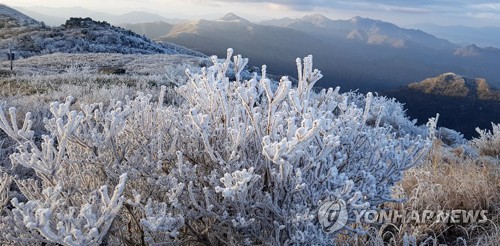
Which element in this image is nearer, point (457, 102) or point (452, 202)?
point (452, 202)

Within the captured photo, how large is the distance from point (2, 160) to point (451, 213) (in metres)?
4.10

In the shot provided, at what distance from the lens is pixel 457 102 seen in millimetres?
100625

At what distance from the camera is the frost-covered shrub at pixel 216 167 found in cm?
231

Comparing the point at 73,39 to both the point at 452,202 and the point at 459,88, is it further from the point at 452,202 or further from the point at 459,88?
the point at 459,88

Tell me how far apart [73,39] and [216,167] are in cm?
3729

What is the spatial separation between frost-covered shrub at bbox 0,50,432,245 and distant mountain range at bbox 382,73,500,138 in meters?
97.7

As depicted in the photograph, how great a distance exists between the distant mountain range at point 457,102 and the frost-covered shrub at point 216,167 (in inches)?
3846

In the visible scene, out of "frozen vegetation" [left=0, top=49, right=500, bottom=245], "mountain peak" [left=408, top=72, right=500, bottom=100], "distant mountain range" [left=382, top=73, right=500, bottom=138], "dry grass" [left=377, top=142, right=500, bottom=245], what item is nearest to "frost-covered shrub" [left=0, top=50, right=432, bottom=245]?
"frozen vegetation" [left=0, top=49, right=500, bottom=245]

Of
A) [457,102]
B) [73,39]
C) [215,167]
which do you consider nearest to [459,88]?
[457,102]

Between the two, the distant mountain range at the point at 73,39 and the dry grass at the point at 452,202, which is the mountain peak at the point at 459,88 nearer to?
the distant mountain range at the point at 73,39

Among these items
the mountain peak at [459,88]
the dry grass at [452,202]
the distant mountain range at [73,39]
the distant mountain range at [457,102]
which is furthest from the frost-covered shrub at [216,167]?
the mountain peak at [459,88]

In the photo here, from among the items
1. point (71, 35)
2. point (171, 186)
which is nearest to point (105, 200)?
point (171, 186)

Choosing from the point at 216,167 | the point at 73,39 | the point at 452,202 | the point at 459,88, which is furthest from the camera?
the point at 459,88

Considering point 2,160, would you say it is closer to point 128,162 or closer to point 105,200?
point 128,162
